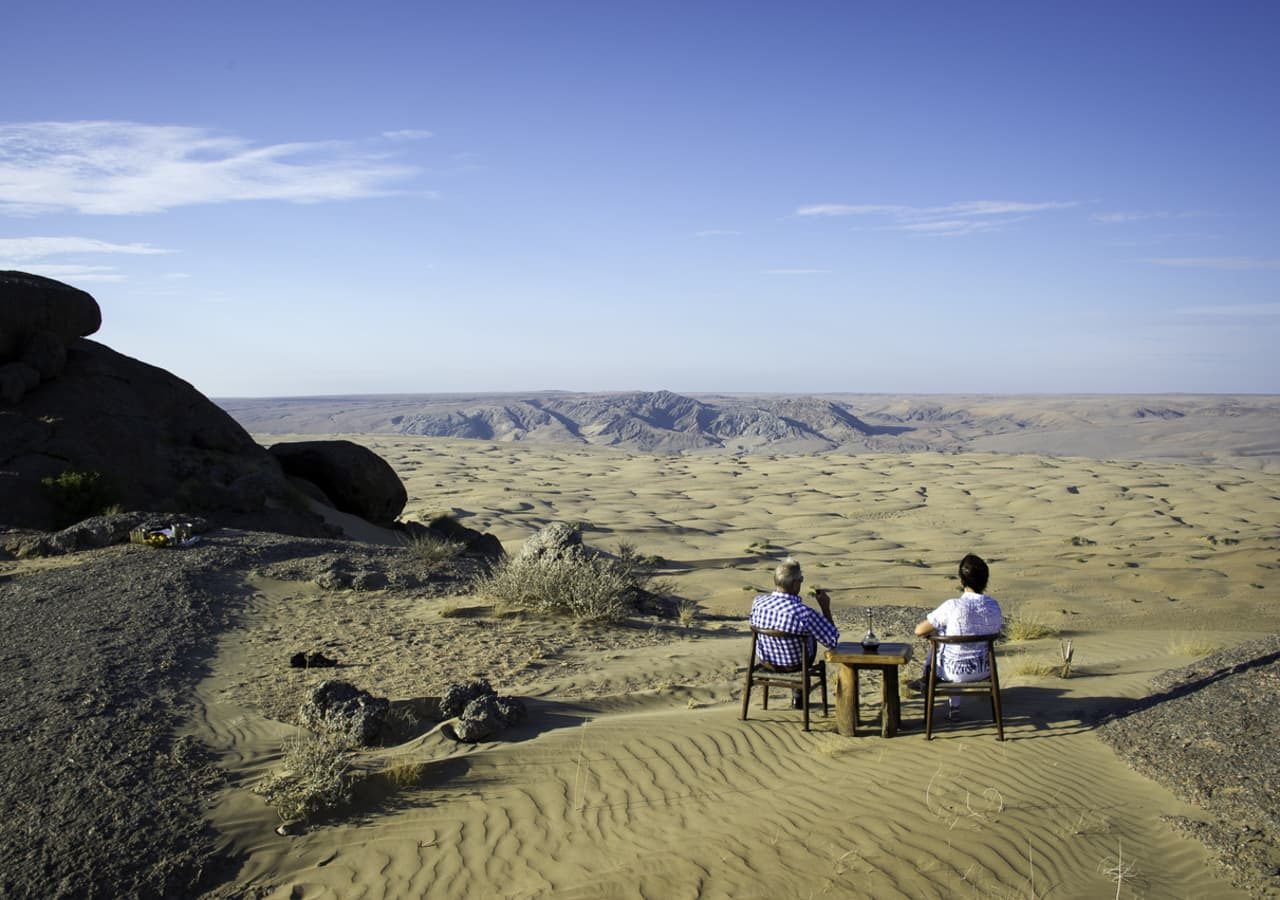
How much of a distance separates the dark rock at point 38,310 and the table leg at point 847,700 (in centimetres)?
1599

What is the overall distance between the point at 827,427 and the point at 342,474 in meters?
90.1

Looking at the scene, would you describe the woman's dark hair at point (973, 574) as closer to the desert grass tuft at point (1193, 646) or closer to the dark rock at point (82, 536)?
the desert grass tuft at point (1193, 646)

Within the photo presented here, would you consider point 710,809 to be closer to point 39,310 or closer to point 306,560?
point 306,560

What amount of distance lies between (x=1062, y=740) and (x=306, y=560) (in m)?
9.41

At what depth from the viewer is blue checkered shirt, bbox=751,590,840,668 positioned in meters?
6.56

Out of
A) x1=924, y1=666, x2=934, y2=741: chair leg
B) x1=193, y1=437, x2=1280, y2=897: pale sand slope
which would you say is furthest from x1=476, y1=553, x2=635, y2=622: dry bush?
x1=924, y1=666, x2=934, y2=741: chair leg

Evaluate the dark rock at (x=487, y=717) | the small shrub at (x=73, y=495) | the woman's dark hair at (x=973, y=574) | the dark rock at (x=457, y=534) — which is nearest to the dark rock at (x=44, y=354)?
the small shrub at (x=73, y=495)

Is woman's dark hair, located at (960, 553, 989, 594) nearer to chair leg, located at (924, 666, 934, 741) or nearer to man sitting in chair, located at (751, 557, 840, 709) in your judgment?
chair leg, located at (924, 666, 934, 741)

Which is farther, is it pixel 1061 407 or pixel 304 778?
pixel 1061 407

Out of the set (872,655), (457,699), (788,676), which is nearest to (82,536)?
(457,699)

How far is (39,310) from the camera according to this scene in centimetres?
1644

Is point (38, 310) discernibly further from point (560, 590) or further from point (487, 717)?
point (487, 717)

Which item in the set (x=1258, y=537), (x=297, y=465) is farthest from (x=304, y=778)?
(x=1258, y=537)

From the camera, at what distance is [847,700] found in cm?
644
